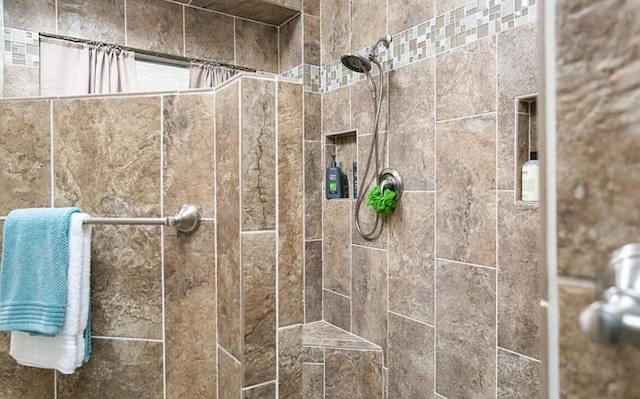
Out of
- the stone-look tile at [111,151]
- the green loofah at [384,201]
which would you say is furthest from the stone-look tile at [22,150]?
the green loofah at [384,201]

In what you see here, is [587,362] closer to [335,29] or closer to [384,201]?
[384,201]

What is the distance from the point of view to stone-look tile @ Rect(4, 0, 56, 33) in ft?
6.80

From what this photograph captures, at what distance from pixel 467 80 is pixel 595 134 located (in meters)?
1.50

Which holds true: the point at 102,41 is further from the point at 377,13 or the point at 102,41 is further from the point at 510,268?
the point at 510,268

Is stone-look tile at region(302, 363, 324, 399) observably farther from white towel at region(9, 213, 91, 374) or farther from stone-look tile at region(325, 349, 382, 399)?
white towel at region(9, 213, 91, 374)

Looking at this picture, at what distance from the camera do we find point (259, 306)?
3.94 ft

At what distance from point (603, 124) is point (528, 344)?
1.40m

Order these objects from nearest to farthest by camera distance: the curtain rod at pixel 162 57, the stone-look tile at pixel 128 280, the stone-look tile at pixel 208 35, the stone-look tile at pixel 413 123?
the stone-look tile at pixel 128 280 < the stone-look tile at pixel 413 123 < the curtain rod at pixel 162 57 < the stone-look tile at pixel 208 35

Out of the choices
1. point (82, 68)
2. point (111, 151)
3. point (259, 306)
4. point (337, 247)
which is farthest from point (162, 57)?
point (259, 306)

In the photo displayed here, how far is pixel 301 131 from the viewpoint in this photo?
4.11ft

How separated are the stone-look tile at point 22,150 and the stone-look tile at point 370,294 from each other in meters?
1.56

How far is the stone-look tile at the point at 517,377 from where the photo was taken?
1.45 m

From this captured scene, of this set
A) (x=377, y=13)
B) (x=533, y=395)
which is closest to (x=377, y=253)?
(x=533, y=395)

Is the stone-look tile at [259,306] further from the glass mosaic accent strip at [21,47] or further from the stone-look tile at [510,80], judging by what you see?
the glass mosaic accent strip at [21,47]
